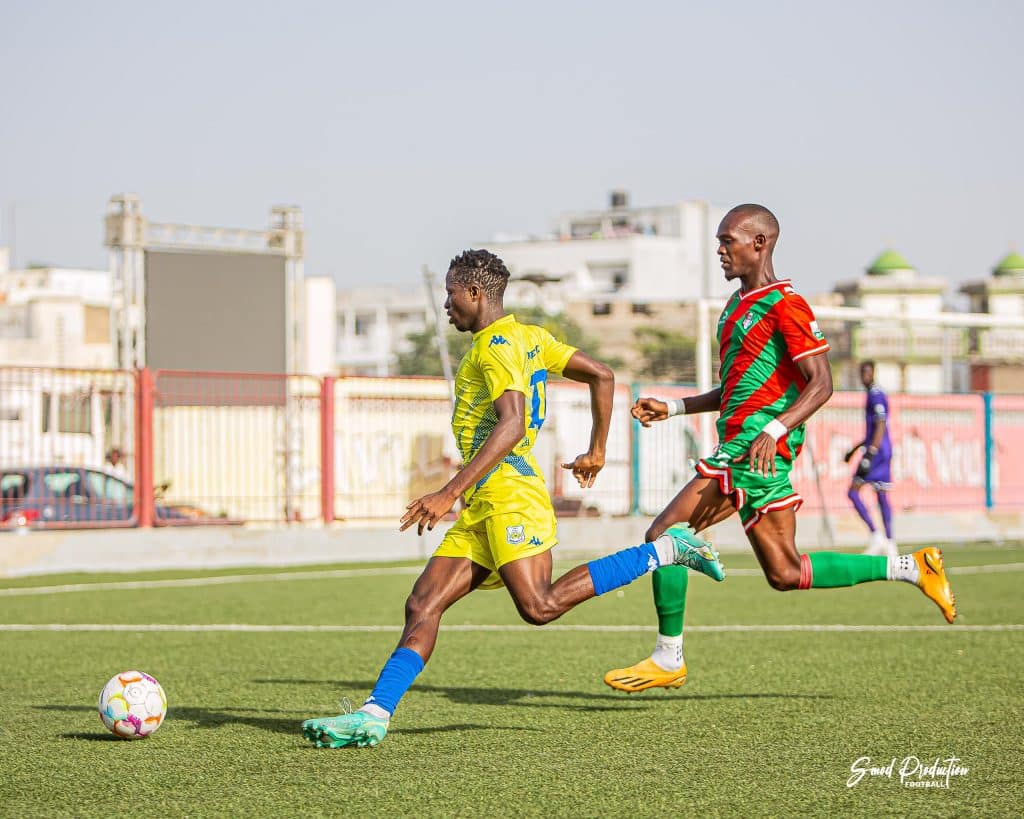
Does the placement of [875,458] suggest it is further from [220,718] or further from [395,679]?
[395,679]

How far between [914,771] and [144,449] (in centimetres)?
1512

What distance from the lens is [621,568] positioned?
21.6 ft

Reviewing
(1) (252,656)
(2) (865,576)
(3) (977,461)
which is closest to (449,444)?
(3) (977,461)

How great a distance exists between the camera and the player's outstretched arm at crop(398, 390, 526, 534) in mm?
5855

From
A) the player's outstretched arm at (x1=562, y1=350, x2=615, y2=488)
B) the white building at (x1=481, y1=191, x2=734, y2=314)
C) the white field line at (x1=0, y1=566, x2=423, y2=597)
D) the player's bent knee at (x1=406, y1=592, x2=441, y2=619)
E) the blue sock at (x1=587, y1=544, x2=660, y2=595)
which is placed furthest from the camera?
the white building at (x1=481, y1=191, x2=734, y2=314)

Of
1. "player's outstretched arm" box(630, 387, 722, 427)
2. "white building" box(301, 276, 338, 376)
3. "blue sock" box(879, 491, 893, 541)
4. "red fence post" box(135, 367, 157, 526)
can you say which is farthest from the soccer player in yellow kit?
"white building" box(301, 276, 338, 376)

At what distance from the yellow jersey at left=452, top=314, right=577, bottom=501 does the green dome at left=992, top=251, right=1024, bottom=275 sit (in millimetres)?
97395

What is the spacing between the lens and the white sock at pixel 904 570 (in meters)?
7.22

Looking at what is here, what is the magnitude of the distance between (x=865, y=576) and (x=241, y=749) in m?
2.89

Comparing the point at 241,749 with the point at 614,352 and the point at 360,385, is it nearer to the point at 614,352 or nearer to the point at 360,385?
the point at 360,385

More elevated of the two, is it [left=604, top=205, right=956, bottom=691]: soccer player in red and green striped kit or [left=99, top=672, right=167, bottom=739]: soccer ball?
[left=604, top=205, right=956, bottom=691]: soccer player in red and green striped kit

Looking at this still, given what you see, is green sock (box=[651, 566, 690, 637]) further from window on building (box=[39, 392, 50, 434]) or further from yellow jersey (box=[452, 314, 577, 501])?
window on building (box=[39, 392, 50, 434])

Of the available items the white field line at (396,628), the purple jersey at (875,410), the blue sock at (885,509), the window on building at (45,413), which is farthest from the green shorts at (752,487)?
the window on building at (45,413)

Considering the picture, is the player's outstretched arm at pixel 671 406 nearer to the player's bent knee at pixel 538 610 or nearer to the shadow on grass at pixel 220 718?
the player's bent knee at pixel 538 610
